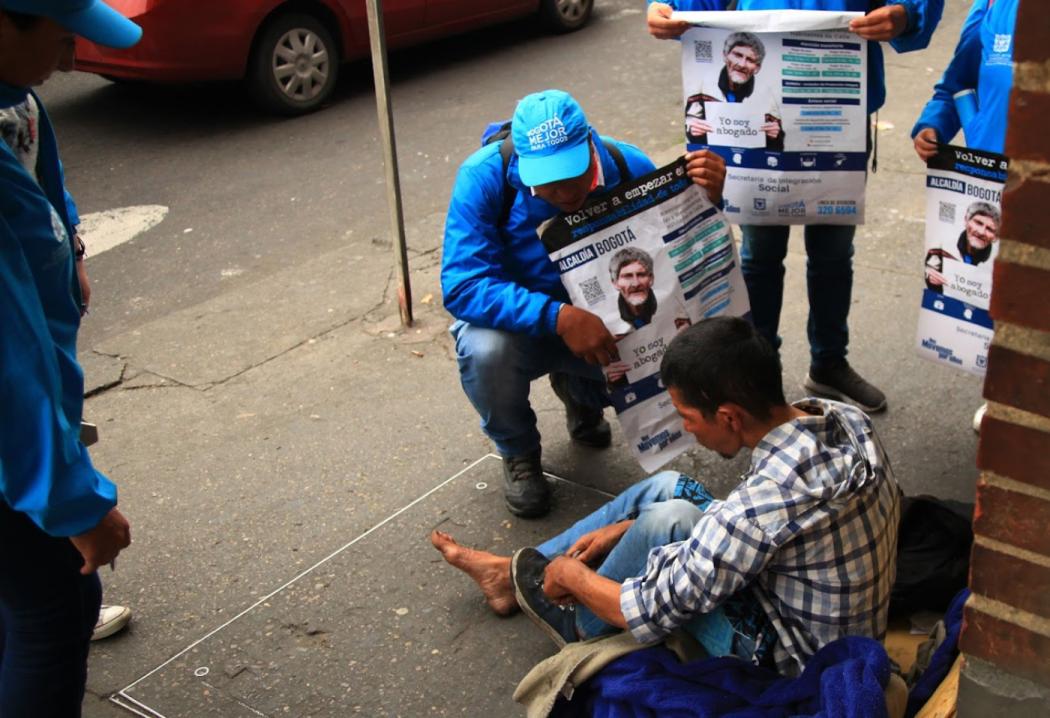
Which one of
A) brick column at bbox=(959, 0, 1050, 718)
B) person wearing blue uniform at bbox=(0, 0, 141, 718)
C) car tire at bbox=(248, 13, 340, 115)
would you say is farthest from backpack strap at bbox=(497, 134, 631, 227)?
car tire at bbox=(248, 13, 340, 115)

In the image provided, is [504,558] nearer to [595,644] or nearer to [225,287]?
[595,644]

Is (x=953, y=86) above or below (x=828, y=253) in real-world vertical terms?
above

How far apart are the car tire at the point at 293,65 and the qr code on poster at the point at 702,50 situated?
4768mm

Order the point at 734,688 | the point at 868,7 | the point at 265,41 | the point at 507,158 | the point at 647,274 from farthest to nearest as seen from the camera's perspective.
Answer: the point at 265,41, the point at 868,7, the point at 507,158, the point at 647,274, the point at 734,688

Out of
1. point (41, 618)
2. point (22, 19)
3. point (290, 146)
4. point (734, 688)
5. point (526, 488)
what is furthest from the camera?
point (290, 146)

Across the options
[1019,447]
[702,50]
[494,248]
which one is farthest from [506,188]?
[1019,447]

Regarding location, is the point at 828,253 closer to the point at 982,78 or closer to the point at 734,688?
the point at 982,78

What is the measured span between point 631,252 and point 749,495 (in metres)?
1.11

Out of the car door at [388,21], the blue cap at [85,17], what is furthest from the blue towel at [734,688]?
the car door at [388,21]

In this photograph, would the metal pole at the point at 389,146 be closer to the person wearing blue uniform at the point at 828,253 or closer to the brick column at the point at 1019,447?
the person wearing blue uniform at the point at 828,253

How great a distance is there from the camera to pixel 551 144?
10.8ft

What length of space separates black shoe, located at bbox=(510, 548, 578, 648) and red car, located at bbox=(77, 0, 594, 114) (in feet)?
17.7

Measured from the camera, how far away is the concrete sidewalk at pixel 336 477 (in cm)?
312

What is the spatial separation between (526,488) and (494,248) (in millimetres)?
749
